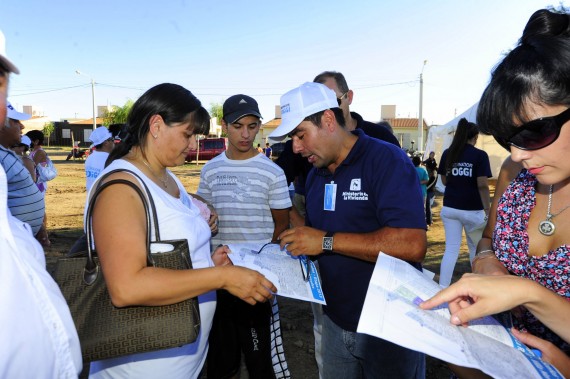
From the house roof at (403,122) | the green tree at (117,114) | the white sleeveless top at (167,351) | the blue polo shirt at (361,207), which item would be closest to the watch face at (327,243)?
the blue polo shirt at (361,207)

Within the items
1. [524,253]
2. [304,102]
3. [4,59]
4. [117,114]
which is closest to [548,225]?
[524,253]

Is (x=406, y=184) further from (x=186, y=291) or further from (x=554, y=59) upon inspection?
(x=186, y=291)

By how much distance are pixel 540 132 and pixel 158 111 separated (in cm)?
151

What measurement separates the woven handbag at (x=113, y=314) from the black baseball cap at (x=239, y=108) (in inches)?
73.3

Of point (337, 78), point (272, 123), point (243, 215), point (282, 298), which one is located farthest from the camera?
point (272, 123)

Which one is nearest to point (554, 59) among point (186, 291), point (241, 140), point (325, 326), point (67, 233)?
point (186, 291)

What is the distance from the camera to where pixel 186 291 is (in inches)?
57.6

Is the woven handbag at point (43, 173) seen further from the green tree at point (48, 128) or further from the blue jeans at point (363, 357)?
the green tree at point (48, 128)

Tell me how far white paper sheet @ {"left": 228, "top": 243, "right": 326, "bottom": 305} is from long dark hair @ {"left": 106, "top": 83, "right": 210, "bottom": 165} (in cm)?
71

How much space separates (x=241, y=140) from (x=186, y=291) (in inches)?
74.5

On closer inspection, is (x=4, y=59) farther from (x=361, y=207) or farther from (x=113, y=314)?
(x=361, y=207)

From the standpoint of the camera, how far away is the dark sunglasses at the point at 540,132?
1185 millimetres

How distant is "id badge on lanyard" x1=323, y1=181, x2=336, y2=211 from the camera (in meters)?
2.07

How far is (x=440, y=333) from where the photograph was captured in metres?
1.09
